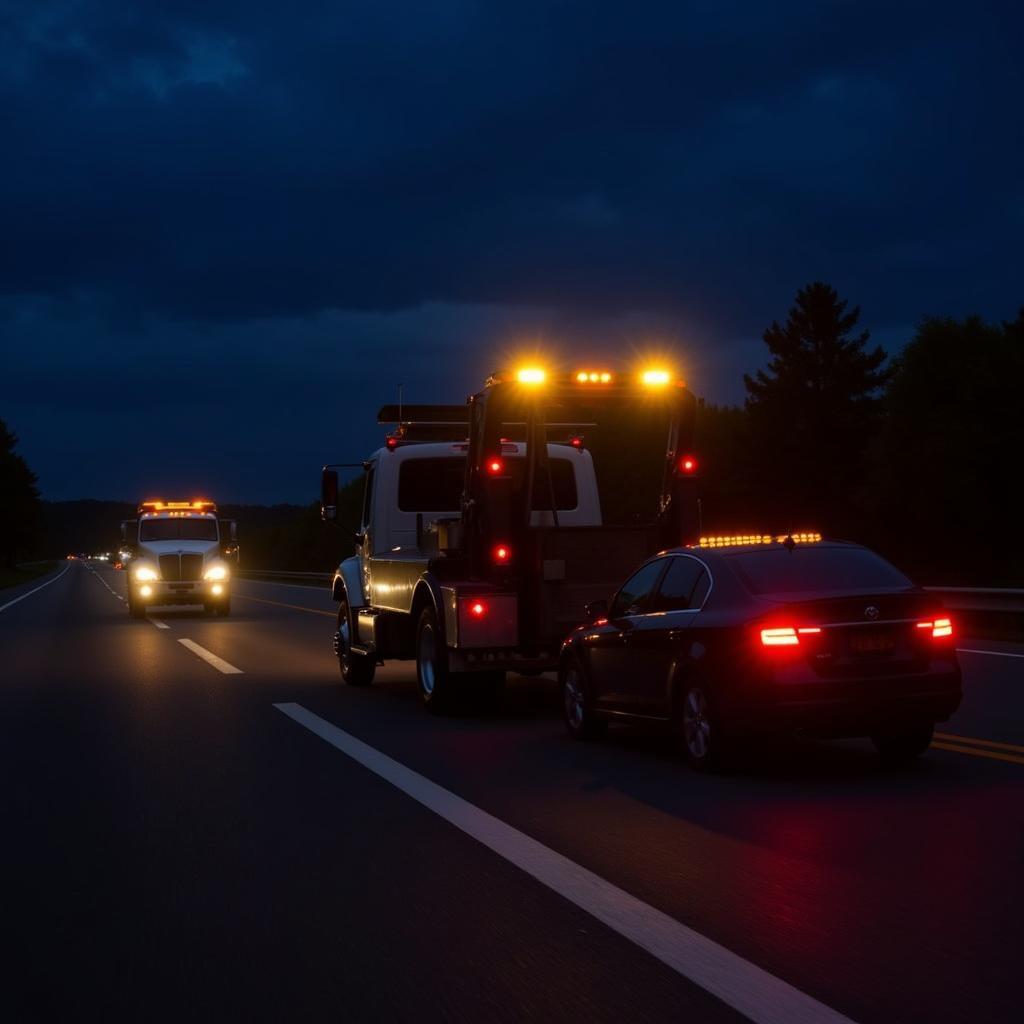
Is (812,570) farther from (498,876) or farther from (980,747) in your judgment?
(498,876)

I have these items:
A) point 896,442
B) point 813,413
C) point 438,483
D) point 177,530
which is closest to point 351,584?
point 438,483

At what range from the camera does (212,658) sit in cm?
2256

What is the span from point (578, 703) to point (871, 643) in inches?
121

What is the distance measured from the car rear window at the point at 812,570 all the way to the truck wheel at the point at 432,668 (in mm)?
4164

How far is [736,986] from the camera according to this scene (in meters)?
5.38

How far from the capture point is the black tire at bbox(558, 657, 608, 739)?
12320 mm

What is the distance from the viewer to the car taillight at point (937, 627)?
10.3m

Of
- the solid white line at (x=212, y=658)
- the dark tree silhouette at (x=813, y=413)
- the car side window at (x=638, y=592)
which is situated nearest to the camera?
the car side window at (x=638, y=592)

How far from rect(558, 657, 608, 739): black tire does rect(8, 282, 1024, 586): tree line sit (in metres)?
36.9

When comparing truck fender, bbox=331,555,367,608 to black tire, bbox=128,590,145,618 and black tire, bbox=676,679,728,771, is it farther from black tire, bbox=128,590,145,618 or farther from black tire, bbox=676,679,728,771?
black tire, bbox=128,590,145,618

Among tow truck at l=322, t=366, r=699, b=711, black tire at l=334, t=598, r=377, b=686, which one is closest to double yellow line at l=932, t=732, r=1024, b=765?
tow truck at l=322, t=366, r=699, b=711

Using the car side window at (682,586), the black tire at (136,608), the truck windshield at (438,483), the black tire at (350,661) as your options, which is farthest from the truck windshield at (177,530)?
the car side window at (682,586)

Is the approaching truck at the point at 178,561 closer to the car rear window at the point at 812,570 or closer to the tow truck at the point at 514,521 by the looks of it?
the tow truck at the point at 514,521

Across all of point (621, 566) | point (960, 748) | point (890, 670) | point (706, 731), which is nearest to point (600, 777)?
point (706, 731)
